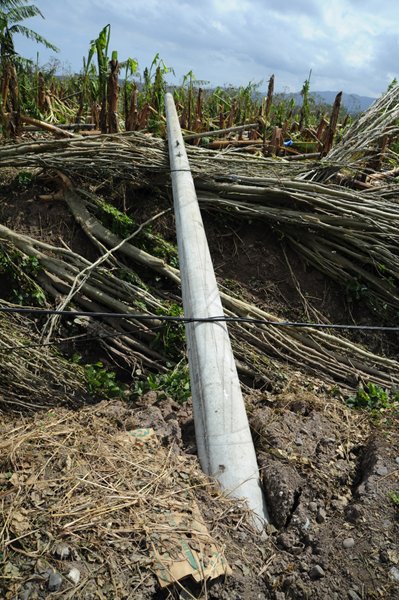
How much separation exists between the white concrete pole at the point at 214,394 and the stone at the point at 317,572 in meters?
0.29

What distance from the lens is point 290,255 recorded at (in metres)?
4.36

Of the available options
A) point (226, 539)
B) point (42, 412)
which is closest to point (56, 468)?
point (226, 539)

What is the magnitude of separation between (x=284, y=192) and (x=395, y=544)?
2.94 m

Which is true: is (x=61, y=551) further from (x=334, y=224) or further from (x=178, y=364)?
(x=334, y=224)

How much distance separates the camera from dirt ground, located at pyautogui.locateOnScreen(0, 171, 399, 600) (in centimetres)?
175

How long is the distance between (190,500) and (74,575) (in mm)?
557

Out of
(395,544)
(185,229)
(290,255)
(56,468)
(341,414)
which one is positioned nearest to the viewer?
(395,544)

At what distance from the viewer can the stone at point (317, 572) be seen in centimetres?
187

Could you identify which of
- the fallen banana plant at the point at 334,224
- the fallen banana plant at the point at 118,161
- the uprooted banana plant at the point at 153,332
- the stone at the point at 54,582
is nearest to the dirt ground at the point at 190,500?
the stone at the point at 54,582

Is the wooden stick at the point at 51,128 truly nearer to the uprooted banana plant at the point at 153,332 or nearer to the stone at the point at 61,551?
the uprooted banana plant at the point at 153,332

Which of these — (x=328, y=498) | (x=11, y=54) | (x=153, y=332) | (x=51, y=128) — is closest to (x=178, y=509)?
(x=328, y=498)

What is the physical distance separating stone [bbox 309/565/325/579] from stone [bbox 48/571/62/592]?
36.1 inches

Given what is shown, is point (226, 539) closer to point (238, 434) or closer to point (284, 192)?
point (238, 434)

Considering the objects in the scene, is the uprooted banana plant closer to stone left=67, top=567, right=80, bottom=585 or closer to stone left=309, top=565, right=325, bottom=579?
stone left=309, top=565, right=325, bottom=579
